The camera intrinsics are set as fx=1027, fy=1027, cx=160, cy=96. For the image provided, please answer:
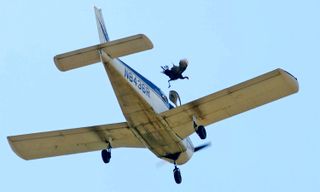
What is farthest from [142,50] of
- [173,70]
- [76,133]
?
[76,133]

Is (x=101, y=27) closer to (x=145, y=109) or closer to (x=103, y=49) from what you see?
(x=103, y=49)

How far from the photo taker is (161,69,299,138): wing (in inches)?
1240

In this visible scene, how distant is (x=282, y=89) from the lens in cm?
3177

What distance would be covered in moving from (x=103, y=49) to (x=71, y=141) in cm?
488

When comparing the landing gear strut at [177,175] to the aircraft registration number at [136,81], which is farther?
the landing gear strut at [177,175]

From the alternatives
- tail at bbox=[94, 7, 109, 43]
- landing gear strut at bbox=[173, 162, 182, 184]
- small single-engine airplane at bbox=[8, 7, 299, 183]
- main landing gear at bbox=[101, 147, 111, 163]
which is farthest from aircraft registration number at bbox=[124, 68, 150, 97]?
landing gear strut at bbox=[173, 162, 182, 184]

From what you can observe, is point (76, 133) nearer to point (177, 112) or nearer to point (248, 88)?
point (177, 112)

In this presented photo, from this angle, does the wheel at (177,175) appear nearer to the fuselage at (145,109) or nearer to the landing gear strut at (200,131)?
the fuselage at (145,109)

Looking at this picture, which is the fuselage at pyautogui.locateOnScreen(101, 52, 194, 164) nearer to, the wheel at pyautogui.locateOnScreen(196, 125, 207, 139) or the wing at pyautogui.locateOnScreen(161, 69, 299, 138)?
the wing at pyautogui.locateOnScreen(161, 69, 299, 138)

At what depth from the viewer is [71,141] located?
111 ft

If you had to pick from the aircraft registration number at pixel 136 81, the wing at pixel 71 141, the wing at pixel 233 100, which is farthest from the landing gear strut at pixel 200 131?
the wing at pixel 71 141

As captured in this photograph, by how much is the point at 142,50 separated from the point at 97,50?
4.66 feet

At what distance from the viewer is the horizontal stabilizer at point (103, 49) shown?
97.6 ft

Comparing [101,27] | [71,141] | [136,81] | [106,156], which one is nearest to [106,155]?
[106,156]
